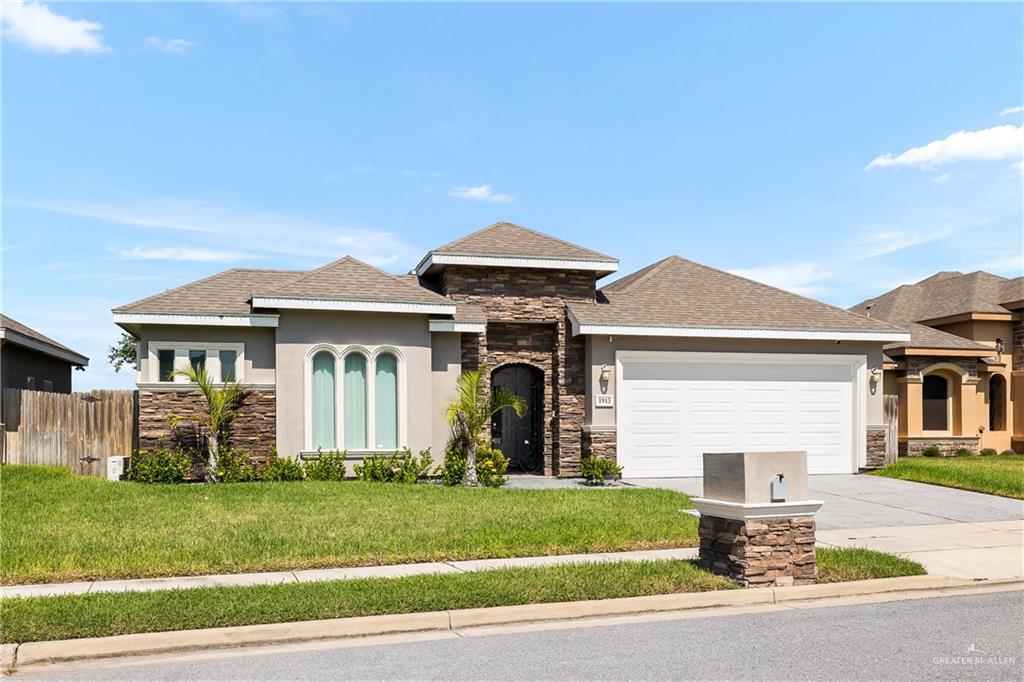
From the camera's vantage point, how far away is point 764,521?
9195mm

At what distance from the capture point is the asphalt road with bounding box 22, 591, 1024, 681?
6383 millimetres

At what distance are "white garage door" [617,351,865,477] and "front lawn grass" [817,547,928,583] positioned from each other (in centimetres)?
932

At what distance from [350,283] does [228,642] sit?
12388 mm

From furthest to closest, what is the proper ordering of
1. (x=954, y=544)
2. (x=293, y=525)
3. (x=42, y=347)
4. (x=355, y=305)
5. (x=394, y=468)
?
(x=42, y=347), (x=394, y=468), (x=355, y=305), (x=293, y=525), (x=954, y=544)

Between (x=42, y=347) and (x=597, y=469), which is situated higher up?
(x=42, y=347)

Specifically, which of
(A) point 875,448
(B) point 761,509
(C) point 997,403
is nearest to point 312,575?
(B) point 761,509

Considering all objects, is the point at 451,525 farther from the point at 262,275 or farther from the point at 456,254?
the point at 262,275

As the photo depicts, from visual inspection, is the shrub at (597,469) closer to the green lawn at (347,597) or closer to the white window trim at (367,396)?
the white window trim at (367,396)

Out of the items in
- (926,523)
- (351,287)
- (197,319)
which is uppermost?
(351,287)

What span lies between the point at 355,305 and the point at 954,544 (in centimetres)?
1179

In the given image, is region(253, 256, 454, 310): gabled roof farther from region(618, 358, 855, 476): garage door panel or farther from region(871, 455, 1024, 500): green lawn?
region(871, 455, 1024, 500): green lawn

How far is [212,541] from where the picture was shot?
1088cm

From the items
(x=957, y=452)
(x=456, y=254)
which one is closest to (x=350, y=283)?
(x=456, y=254)

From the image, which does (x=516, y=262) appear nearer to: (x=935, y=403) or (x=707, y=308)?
(x=707, y=308)
